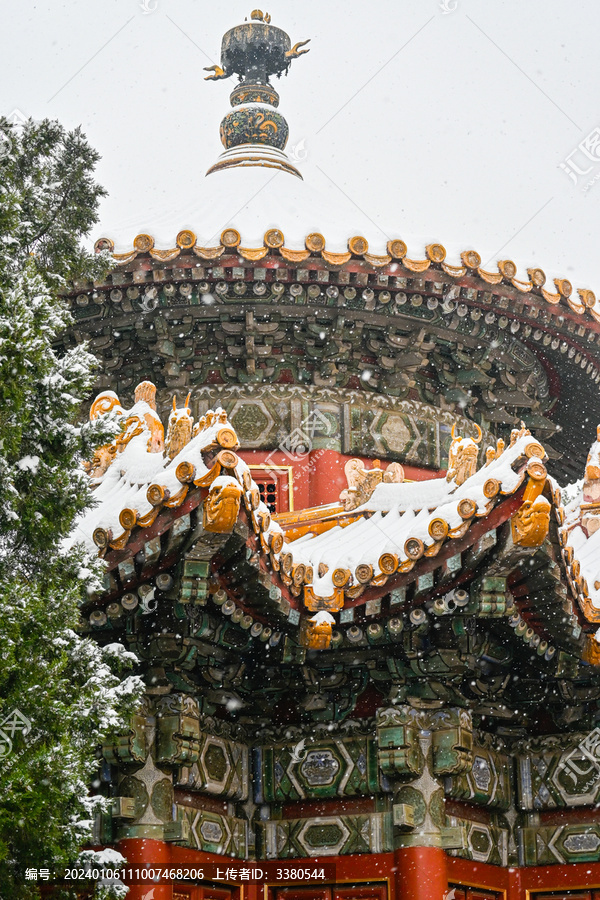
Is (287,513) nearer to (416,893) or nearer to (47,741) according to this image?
(416,893)

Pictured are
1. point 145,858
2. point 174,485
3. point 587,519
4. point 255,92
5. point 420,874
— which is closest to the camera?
point 174,485

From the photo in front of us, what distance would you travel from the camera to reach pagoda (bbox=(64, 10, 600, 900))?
25.8ft

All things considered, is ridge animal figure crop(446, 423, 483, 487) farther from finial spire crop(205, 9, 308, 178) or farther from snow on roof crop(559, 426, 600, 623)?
finial spire crop(205, 9, 308, 178)

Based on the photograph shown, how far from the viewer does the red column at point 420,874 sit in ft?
27.9

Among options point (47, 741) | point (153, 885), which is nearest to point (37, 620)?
point (47, 741)

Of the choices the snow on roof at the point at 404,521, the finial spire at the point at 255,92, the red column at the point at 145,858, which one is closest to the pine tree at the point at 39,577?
the red column at the point at 145,858

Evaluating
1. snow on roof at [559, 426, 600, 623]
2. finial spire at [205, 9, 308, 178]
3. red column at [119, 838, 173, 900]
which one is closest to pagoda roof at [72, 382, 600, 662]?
snow on roof at [559, 426, 600, 623]

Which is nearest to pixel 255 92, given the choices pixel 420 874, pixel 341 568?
pixel 341 568

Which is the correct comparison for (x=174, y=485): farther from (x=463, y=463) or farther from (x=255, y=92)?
(x=255, y=92)

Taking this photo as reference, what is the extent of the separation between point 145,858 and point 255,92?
8021mm

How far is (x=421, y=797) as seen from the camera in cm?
869

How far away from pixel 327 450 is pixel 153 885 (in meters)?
3.72

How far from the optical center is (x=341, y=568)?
8102 mm

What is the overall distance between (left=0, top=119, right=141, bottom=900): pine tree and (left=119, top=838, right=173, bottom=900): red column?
1.74 metres
